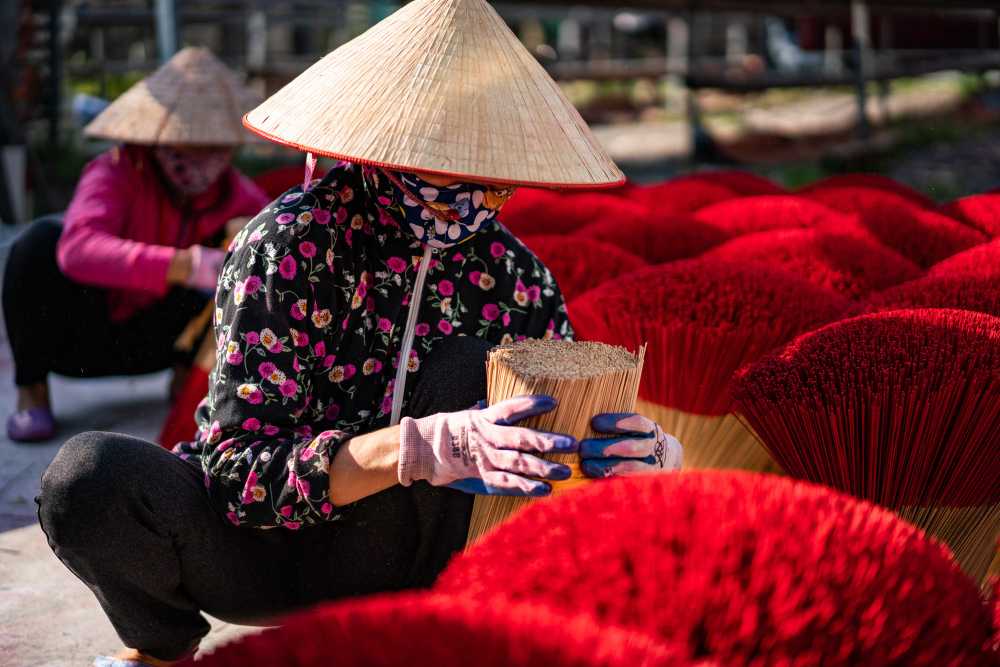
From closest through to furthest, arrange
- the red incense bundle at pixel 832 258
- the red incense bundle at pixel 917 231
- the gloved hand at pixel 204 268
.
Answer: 1. the red incense bundle at pixel 832 258
2. the red incense bundle at pixel 917 231
3. the gloved hand at pixel 204 268

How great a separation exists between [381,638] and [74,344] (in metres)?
2.35

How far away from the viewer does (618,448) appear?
1.02 meters

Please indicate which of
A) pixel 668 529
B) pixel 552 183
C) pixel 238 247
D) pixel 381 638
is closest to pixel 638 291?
pixel 552 183

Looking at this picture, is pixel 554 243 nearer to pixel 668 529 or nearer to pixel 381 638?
pixel 668 529

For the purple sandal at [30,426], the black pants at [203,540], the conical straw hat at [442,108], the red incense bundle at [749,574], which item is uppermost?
the conical straw hat at [442,108]

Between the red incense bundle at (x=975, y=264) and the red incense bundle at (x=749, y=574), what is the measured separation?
0.91m

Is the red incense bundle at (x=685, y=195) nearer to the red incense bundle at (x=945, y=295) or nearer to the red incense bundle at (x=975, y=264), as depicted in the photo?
the red incense bundle at (x=975, y=264)

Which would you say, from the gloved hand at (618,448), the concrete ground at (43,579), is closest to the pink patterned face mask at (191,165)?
the concrete ground at (43,579)

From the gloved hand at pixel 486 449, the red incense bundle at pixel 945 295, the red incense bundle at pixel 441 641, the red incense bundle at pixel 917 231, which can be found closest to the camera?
the red incense bundle at pixel 441 641

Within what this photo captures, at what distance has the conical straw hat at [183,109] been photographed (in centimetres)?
246

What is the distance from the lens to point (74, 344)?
2725 millimetres

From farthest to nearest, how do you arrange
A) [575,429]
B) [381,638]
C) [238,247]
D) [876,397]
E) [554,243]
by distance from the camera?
[554,243], [238,247], [876,397], [575,429], [381,638]

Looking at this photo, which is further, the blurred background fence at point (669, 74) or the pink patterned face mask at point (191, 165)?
the blurred background fence at point (669, 74)

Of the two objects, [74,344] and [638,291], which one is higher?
[638,291]
